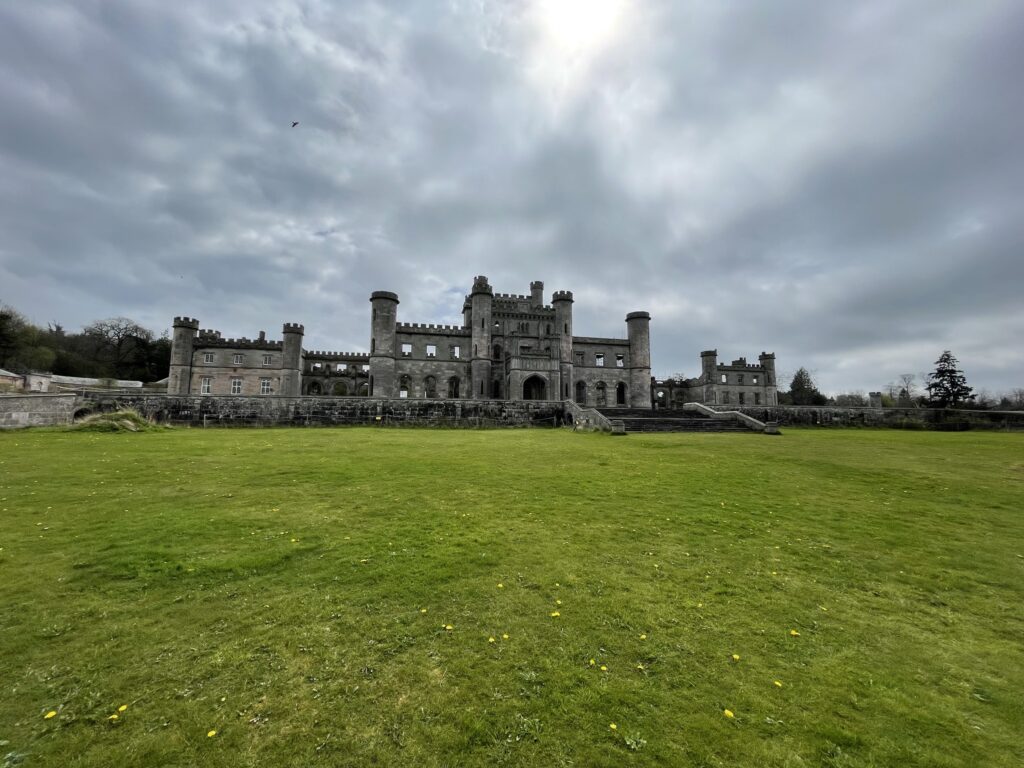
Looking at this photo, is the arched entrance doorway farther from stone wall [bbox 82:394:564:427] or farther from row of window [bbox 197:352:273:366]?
row of window [bbox 197:352:273:366]

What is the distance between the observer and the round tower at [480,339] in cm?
4338

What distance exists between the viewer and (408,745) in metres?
2.80

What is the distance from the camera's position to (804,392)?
69062 mm

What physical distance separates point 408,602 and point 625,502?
5.02m

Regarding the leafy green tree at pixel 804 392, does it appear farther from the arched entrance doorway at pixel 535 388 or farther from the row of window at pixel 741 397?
the arched entrance doorway at pixel 535 388

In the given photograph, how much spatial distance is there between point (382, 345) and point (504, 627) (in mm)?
39327

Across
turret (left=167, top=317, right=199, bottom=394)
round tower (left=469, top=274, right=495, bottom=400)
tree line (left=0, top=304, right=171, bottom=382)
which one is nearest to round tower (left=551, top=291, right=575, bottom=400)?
round tower (left=469, top=274, right=495, bottom=400)

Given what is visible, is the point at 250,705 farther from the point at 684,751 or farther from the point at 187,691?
the point at 684,751

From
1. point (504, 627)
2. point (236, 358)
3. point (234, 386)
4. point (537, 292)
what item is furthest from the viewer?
point (537, 292)

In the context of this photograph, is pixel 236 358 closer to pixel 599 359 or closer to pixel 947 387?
pixel 599 359

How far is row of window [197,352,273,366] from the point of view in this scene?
47.5 metres

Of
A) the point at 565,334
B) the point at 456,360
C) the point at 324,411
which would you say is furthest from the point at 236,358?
the point at 565,334

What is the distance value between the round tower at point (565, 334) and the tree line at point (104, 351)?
54.1 metres

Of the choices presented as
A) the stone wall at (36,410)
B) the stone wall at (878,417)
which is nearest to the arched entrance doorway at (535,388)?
the stone wall at (878,417)
